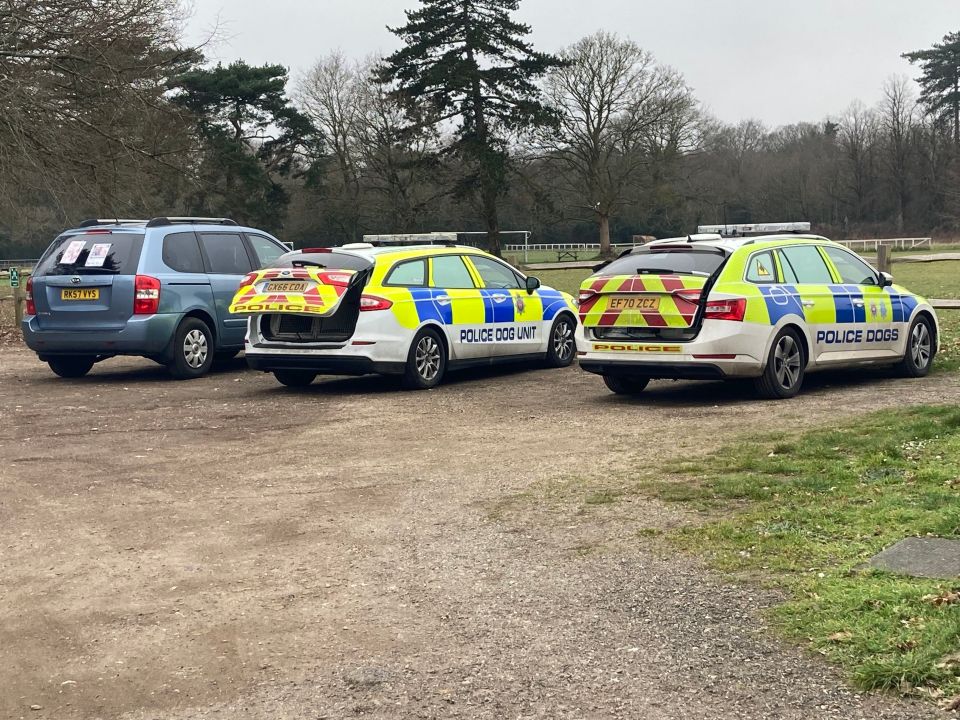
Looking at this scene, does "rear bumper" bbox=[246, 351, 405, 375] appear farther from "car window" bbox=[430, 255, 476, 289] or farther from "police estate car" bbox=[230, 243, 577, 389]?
"car window" bbox=[430, 255, 476, 289]

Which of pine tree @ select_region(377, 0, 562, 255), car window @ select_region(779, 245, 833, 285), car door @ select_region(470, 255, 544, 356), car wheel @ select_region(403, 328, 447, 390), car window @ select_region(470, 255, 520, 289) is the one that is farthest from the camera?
pine tree @ select_region(377, 0, 562, 255)

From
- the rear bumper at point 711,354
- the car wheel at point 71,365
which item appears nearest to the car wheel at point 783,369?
the rear bumper at point 711,354

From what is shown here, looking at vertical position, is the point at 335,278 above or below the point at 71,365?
above

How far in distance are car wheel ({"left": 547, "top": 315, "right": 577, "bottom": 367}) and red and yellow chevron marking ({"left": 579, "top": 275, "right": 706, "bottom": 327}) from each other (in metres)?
3.08

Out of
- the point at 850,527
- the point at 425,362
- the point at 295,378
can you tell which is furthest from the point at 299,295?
the point at 850,527

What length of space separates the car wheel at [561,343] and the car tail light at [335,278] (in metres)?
3.25

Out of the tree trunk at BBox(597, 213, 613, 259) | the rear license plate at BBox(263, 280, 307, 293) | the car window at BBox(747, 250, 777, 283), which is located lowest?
the car window at BBox(747, 250, 777, 283)

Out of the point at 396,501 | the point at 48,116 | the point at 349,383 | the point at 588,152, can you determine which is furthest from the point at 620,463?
the point at 588,152

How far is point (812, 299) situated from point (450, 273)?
4.02 metres

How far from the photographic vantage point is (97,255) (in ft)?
48.9

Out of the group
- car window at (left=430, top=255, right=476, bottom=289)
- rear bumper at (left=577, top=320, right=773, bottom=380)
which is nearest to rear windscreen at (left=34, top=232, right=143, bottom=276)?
car window at (left=430, top=255, right=476, bottom=289)

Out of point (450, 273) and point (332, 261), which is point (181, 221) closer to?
point (332, 261)

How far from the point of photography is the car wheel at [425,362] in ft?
43.9

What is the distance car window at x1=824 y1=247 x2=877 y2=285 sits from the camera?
12969 mm
